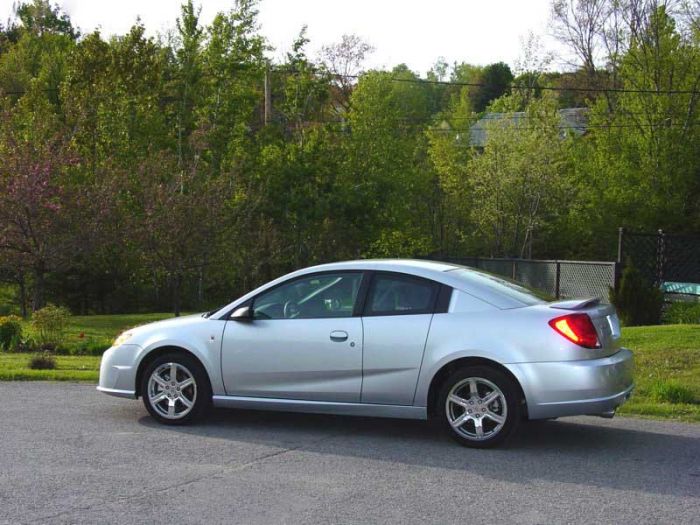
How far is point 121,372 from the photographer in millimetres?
8422

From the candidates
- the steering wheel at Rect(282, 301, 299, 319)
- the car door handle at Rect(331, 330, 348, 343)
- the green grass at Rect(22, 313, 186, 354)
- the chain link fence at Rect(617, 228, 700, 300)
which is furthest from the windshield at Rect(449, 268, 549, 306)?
the chain link fence at Rect(617, 228, 700, 300)

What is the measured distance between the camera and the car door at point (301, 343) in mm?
7703

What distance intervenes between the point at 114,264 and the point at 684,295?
17.0 metres

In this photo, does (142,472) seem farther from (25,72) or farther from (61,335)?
(25,72)

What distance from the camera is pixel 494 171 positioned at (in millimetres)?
42719

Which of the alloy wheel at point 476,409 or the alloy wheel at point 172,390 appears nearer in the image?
the alloy wheel at point 476,409

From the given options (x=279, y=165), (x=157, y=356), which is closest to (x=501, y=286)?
(x=157, y=356)

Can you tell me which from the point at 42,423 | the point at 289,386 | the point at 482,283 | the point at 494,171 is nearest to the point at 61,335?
the point at 42,423

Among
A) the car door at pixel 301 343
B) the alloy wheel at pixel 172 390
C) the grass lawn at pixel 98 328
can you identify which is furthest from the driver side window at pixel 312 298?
the grass lawn at pixel 98 328

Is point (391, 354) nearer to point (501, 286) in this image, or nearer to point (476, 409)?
point (476, 409)

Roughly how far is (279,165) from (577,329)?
28.1m

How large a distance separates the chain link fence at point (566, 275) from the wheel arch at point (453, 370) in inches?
484

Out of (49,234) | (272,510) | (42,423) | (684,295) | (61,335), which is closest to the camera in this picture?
(272,510)

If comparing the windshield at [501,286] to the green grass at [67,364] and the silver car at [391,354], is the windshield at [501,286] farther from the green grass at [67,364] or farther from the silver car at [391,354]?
the green grass at [67,364]
